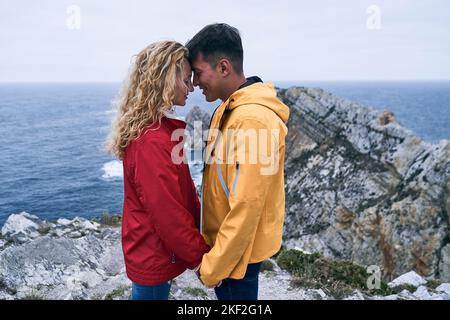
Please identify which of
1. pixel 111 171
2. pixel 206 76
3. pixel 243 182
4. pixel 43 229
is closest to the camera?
pixel 243 182

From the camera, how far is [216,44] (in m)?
3.24

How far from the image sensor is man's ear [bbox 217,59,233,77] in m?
3.29

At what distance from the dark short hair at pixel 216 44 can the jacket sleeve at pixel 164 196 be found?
2.83 ft

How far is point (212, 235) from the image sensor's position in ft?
11.8

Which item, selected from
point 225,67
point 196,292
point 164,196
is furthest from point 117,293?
point 225,67

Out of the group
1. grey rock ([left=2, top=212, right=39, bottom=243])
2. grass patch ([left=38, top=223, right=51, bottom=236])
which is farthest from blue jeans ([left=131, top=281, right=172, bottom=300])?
grass patch ([left=38, top=223, right=51, bottom=236])

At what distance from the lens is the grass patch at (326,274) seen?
29.7 feet

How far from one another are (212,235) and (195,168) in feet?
143

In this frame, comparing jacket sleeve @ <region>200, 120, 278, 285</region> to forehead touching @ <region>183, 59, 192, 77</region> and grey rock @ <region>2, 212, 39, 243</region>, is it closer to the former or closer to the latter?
forehead touching @ <region>183, 59, 192, 77</region>

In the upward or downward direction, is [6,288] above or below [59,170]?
above

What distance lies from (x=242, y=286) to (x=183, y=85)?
193 cm

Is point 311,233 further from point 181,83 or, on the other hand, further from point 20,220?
point 181,83

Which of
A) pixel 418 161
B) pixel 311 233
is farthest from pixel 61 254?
pixel 418 161

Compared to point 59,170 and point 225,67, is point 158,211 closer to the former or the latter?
point 225,67
